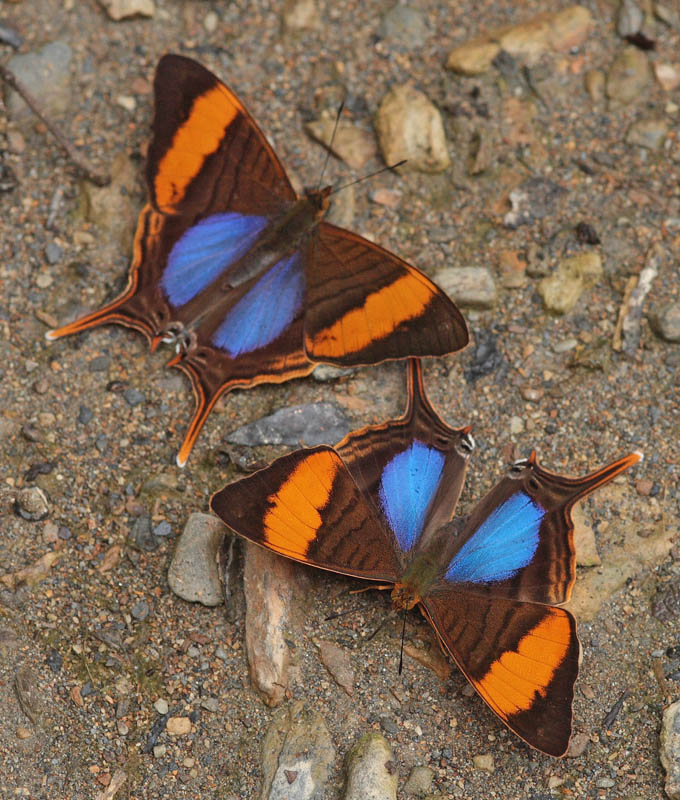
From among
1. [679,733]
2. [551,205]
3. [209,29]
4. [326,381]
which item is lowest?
[679,733]

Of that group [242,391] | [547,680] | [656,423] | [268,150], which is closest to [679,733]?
[547,680]

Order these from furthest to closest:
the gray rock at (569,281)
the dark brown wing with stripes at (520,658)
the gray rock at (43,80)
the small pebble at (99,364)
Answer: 1. the gray rock at (43,80)
2. the gray rock at (569,281)
3. the small pebble at (99,364)
4. the dark brown wing with stripes at (520,658)

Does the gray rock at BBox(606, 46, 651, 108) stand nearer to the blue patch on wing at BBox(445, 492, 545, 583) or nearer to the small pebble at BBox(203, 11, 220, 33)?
the small pebble at BBox(203, 11, 220, 33)

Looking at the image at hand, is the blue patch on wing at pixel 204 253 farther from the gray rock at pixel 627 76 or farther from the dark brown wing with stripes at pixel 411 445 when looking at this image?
the gray rock at pixel 627 76

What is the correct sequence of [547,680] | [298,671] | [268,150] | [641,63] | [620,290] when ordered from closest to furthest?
[547,680] < [298,671] < [268,150] < [620,290] < [641,63]

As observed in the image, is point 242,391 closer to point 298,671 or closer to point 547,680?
point 298,671

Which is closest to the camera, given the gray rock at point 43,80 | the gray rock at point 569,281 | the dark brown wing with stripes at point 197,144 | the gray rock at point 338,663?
the gray rock at point 338,663

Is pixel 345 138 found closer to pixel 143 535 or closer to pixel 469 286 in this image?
pixel 469 286

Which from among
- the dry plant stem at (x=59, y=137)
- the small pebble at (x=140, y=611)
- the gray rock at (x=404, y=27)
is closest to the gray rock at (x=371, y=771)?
the small pebble at (x=140, y=611)
